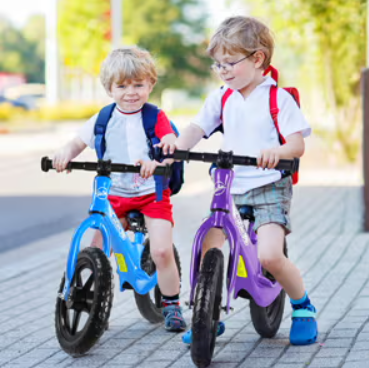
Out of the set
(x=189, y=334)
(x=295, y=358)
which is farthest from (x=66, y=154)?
(x=295, y=358)

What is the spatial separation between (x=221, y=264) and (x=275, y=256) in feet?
1.11

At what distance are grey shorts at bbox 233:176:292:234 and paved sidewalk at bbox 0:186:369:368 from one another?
0.63 m

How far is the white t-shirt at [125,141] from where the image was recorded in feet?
16.1

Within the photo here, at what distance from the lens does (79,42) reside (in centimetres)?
5912

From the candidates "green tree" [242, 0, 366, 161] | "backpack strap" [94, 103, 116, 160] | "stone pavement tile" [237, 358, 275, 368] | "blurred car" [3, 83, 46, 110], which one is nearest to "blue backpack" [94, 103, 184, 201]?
"backpack strap" [94, 103, 116, 160]

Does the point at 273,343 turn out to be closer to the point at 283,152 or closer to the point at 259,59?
the point at 283,152

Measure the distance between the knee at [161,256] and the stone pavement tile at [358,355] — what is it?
1.10m

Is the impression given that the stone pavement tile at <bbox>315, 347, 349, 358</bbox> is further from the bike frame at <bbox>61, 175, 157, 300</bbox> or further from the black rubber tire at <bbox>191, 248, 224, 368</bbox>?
the bike frame at <bbox>61, 175, 157, 300</bbox>

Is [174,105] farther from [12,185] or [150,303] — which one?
[150,303]

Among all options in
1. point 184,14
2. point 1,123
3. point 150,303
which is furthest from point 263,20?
point 184,14

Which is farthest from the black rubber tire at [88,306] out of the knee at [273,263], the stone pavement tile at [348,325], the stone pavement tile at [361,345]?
the stone pavement tile at [348,325]

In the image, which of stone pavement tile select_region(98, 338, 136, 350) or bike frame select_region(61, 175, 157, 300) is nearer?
bike frame select_region(61, 175, 157, 300)

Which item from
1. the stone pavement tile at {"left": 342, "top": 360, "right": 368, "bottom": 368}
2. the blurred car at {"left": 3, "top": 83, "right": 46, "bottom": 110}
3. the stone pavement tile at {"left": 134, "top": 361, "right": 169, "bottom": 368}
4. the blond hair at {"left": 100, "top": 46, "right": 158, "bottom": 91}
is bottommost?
the stone pavement tile at {"left": 134, "top": 361, "right": 169, "bottom": 368}

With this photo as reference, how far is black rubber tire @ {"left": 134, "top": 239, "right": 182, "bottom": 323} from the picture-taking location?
5199mm
